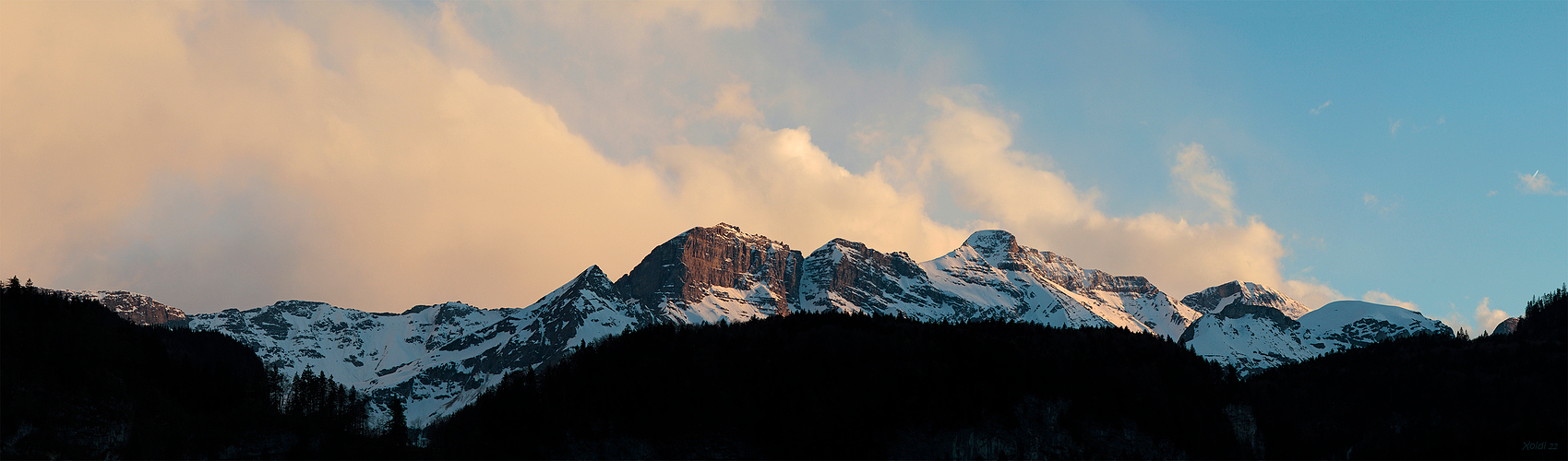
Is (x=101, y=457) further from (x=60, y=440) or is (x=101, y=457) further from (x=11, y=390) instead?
(x=11, y=390)

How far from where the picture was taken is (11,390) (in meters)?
199

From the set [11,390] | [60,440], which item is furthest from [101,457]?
[11,390]

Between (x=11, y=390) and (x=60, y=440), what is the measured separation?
13.5 metres

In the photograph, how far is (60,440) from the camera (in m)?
195

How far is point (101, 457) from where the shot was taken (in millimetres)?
196750

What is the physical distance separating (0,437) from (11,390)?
1403 cm

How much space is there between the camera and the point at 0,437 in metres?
188

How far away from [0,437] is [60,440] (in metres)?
9.43

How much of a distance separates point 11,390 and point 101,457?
19.6m
